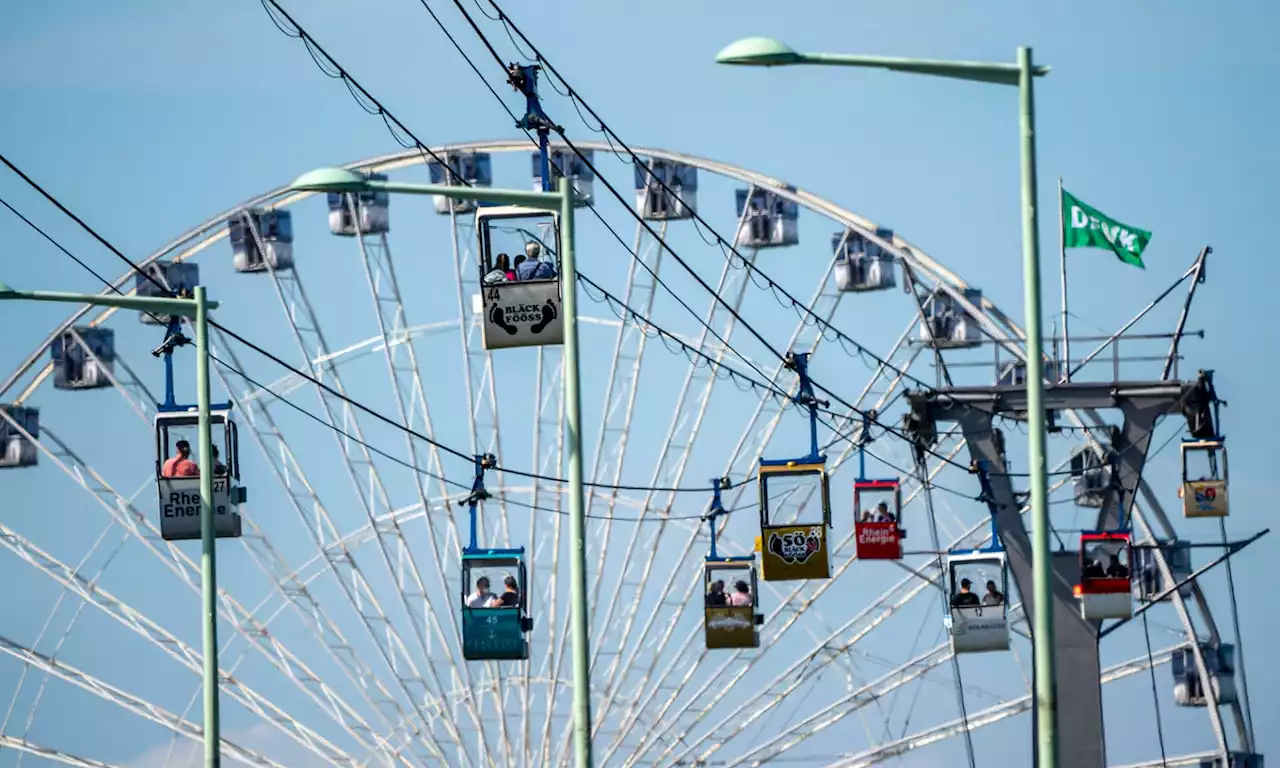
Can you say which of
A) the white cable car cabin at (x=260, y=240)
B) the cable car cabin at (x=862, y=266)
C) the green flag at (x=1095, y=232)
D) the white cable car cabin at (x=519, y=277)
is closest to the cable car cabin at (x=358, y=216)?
the white cable car cabin at (x=260, y=240)

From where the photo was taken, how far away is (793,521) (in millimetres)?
49344

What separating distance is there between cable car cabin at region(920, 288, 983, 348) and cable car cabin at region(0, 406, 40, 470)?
72.7ft

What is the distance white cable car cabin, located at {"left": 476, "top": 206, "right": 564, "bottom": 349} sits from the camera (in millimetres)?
36156

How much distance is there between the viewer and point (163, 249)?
67.8m

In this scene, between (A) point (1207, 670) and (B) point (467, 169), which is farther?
(A) point (1207, 670)

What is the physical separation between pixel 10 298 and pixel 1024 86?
12372mm

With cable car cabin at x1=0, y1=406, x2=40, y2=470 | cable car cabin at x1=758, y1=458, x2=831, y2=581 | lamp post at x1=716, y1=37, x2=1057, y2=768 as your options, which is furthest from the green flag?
cable car cabin at x1=0, y1=406, x2=40, y2=470

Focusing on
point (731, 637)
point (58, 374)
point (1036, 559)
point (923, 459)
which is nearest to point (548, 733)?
point (731, 637)

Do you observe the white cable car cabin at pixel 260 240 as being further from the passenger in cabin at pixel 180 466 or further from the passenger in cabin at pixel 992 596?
→ the passenger in cabin at pixel 180 466

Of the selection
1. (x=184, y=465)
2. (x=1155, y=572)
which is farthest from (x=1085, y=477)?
(x=184, y=465)

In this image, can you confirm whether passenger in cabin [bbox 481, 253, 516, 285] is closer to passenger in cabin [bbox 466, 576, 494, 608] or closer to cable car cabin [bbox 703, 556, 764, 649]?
passenger in cabin [bbox 466, 576, 494, 608]

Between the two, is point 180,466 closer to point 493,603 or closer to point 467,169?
point 493,603

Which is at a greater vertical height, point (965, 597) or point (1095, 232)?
point (1095, 232)

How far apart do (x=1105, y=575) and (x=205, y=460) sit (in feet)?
71.9
